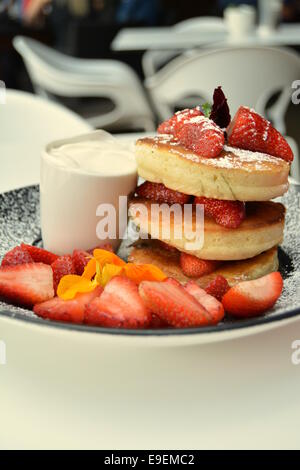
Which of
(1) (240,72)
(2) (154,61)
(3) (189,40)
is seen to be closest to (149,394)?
(1) (240,72)

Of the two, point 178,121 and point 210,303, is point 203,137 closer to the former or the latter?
point 178,121

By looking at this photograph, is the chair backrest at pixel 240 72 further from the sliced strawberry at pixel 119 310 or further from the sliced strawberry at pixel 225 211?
the sliced strawberry at pixel 119 310

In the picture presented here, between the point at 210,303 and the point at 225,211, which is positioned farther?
the point at 225,211

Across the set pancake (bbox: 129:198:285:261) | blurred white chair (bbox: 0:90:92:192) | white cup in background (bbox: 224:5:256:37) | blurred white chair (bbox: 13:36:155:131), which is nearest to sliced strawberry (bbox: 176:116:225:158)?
pancake (bbox: 129:198:285:261)

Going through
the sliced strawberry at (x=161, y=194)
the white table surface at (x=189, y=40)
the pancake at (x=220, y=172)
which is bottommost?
the white table surface at (x=189, y=40)

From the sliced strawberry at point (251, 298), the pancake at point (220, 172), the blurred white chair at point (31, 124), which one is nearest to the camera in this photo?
the sliced strawberry at point (251, 298)

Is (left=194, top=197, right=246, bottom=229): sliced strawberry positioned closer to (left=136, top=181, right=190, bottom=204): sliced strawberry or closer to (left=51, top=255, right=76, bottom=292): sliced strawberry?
(left=136, top=181, right=190, bottom=204): sliced strawberry

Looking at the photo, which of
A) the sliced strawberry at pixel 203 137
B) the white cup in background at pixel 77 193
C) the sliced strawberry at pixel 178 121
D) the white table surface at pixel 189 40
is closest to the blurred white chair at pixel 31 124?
the white cup in background at pixel 77 193

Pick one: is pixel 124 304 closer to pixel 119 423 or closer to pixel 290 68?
pixel 119 423

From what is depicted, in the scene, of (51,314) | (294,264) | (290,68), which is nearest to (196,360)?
(51,314)
